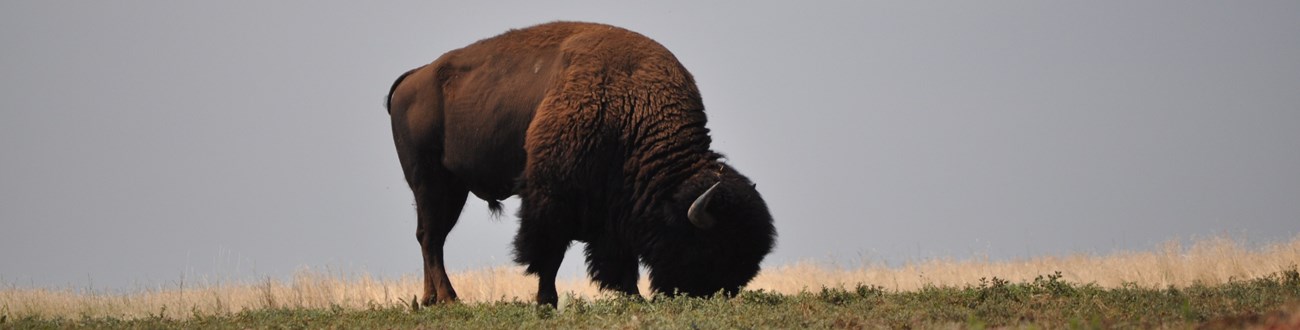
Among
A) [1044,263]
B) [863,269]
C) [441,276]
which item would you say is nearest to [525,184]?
[441,276]

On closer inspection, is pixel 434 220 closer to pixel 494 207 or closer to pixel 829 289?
pixel 494 207

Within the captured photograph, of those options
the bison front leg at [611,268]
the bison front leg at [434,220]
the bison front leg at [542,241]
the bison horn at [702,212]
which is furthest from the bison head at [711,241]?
the bison front leg at [434,220]

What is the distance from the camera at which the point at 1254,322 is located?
19.1ft

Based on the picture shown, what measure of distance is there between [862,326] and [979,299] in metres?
1.50

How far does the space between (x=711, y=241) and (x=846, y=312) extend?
6.12 ft

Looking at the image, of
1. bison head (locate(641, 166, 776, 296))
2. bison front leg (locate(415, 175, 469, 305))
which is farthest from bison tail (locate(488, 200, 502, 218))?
bison head (locate(641, 166, 776, 296))

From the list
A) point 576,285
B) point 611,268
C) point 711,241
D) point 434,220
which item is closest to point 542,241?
point 611,268

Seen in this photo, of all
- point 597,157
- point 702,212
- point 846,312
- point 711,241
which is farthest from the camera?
point 597,157

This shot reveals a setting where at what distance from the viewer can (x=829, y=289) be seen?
1203 centimetres

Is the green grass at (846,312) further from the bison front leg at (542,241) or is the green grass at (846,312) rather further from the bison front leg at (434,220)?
the bison front leg at (434,220)

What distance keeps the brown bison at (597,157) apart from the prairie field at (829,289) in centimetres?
42

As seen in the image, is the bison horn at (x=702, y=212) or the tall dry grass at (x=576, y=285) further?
the tall dry grass at (x=576, y=285)

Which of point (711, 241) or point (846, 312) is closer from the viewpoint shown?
point (846, 312)

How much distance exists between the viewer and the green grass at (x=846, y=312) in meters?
7.56
